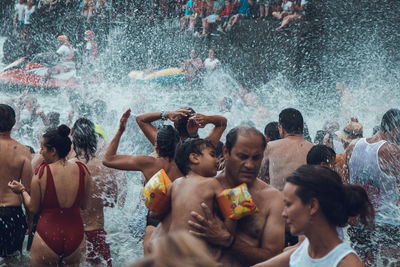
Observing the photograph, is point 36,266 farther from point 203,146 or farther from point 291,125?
point 291,125

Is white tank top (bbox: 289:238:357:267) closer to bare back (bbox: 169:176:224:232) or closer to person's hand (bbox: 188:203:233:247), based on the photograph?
person's hand (bbox: 188:203:233:247)

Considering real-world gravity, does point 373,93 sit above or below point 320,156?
below

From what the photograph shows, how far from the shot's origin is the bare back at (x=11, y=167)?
15.7 ft

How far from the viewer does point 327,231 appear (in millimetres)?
2391

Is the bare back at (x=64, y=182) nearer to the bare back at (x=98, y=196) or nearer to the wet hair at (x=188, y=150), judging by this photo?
the bare back at (x=98, y=196)

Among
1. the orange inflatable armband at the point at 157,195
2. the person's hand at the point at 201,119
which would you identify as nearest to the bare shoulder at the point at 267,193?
the orange inflatable armband at the point at 157,195

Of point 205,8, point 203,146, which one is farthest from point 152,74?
point 203,146

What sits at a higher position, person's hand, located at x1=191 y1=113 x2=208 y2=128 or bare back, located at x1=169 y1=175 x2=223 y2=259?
person's hand, located at x1=191 y1=113 x2=208 y2=128

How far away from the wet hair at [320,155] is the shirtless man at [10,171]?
2.33 metres

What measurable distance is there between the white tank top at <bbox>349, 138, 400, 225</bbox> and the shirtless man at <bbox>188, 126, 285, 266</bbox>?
1962 mm

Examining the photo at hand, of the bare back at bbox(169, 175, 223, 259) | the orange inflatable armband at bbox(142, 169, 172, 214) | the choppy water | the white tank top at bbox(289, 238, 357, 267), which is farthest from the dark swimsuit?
the choppy water

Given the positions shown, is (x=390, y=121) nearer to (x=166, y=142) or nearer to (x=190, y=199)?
(x=166, y=142)

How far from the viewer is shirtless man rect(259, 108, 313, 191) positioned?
4902 millimetres

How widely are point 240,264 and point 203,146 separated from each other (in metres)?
0.66
